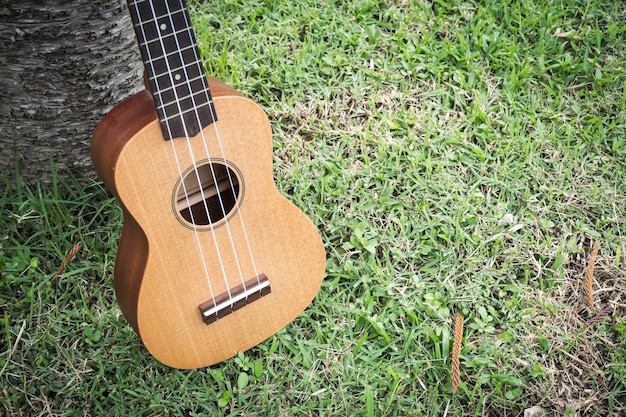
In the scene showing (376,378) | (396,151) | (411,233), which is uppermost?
→ (396,151)

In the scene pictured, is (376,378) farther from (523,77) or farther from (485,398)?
(523,77)

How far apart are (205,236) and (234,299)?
0.23 meters

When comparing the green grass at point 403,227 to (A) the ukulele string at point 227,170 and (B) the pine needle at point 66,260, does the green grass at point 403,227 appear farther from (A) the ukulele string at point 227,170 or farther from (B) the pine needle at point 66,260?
(A) the ukulele string at point 227,170

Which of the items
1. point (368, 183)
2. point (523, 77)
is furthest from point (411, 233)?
point (523, 77)

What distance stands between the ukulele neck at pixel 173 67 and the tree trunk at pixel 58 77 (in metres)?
0.50

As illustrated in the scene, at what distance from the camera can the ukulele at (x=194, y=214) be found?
1558 mm

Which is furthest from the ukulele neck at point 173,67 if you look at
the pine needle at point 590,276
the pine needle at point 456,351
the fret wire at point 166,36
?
the pine needle at point 590,276

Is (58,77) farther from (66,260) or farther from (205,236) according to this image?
(205,236)

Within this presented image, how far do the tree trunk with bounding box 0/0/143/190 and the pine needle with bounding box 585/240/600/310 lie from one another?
183 centimetres

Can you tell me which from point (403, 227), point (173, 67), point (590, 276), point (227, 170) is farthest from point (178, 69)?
point (590, 276)

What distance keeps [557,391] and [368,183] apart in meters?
1.02

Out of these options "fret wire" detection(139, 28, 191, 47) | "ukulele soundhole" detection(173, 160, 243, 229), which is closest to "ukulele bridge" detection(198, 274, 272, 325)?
"ukulele soundhole" detection(173, 160, 243, 229)

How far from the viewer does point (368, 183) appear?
2475mm

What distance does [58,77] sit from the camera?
201 cm
